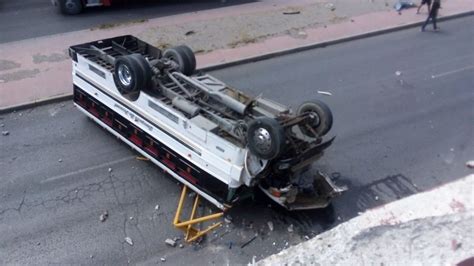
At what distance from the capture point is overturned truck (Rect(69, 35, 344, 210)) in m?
7.78

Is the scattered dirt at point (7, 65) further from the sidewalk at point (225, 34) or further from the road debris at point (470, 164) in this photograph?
the road debris at point (470, 164)

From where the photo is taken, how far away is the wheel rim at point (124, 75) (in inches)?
351

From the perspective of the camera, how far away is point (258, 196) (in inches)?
351

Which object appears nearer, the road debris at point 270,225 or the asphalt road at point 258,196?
the asphalt road at point 258,196

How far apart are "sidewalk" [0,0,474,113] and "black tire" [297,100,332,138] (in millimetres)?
6144

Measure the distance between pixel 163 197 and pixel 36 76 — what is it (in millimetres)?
6160

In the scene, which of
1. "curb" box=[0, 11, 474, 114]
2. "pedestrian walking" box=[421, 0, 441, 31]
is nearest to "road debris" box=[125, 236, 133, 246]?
"curb" box=[0, 11, 474, 114]

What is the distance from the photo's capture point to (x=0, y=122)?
11008 mm

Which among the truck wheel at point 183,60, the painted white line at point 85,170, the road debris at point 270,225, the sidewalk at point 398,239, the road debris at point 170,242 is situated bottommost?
the road debris at point 170,242

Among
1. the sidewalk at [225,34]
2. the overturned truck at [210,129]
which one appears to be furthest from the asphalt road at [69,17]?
the overturned truck at [210,129]

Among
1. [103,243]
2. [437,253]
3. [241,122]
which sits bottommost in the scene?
[103,243]

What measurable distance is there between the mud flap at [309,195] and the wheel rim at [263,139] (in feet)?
3.03

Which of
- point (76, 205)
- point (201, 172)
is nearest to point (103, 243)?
point (76, 205)

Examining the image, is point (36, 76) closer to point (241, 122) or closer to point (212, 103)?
point (212, 103)
